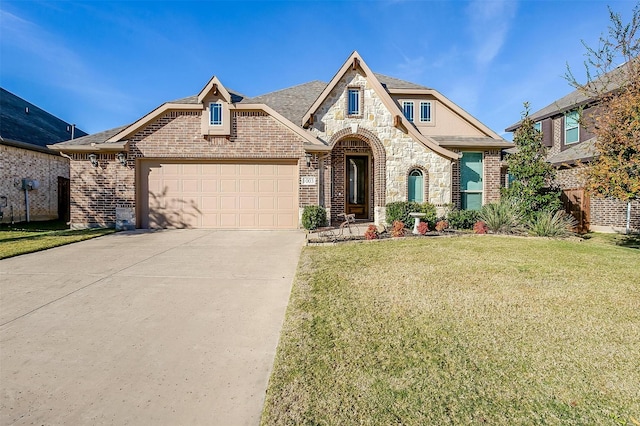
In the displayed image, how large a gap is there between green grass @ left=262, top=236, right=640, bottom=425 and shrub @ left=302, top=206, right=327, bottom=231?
5463 mm

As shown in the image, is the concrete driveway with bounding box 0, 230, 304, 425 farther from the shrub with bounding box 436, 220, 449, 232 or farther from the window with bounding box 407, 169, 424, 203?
the window with bounding box 407, 169, 424, 203

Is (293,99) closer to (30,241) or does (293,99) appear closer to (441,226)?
(441,226)

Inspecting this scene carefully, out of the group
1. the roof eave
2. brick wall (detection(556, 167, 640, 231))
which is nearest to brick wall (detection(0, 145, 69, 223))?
the roof eave

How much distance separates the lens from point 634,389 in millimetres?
2582

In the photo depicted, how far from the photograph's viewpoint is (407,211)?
39.0 ft

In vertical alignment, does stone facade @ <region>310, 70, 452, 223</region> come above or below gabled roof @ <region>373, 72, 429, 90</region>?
below

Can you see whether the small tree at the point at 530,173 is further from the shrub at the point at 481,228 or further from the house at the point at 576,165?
the shrub at the point at 481,228

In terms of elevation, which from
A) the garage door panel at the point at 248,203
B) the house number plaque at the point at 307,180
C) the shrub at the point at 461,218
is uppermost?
the house number plaque at the point at 307,180

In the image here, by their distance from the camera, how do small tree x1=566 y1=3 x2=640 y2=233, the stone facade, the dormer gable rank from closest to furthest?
small tree x1=566 y1=3 x2=640 y2=233 → the dormer gable → the stone facade

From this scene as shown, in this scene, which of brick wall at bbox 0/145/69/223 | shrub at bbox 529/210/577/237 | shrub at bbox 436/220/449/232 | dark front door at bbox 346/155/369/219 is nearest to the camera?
shrub at bbox 529/210/577/237

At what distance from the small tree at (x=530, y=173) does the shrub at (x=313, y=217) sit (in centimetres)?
737

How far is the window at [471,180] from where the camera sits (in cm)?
1373

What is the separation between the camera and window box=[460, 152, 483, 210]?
45.1ft

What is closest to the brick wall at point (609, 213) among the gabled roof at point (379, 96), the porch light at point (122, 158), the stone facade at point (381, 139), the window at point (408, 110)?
the stone facade at point (381, 139)
